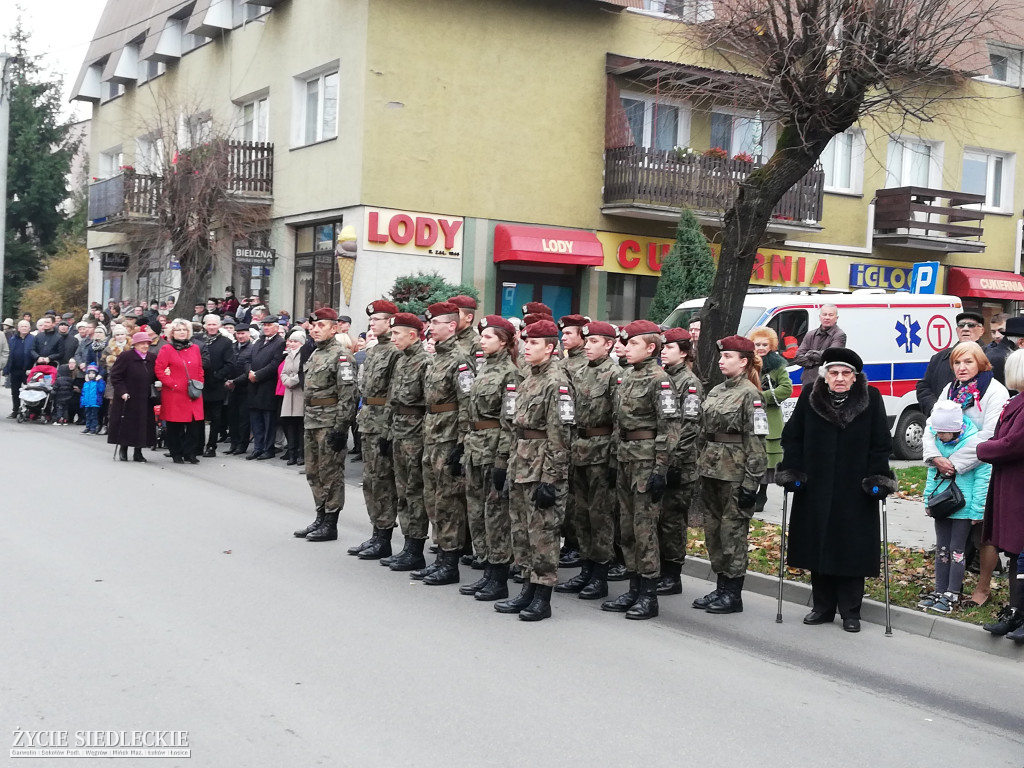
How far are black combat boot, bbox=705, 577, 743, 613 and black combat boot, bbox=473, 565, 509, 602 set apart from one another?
1491 mm

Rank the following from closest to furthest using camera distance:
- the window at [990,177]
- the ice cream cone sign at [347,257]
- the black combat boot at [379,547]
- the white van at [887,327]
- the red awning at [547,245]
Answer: the black combat boot at [379,547]
the white van at [887,327]
the ice cream cone sign at [347,257]
the red awning at [547,245]
the window at [990,177]

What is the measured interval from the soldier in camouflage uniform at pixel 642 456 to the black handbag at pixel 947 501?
6.35ft

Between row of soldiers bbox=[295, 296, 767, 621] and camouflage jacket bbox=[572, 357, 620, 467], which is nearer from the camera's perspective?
row of soldiers bbox=[295, 296, 767, 621]

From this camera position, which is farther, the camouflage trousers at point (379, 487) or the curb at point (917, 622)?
the camouflage trousers at point (379, 487)

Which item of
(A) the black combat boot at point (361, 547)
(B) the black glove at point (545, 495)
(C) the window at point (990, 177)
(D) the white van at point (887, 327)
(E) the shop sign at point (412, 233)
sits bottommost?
(A) the black combat boot at point (361, 547)

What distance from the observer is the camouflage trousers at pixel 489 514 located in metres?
8.29

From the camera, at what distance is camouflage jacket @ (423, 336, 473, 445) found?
8.91 metres

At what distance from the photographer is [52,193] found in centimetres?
4700

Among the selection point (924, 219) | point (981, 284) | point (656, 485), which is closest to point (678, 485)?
point (656, 485)

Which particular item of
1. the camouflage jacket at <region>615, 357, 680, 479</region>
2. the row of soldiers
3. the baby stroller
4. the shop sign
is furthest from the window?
the camouflage jacket at <region>615, 357, 680, 479</region>

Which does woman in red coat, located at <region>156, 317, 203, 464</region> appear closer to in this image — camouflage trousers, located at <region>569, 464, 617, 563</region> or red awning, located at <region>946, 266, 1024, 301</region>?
camouflage trousers, located at <region>569, 464, 617, 563</region>

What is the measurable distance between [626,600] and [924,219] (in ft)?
73.3

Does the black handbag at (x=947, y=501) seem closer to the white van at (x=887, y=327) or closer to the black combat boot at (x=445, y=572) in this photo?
the black combat boot at (x=445, y=572)

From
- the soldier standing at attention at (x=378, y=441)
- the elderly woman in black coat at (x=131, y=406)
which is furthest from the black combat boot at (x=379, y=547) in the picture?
the elderly woman in black coat at (x=131, y=406)
